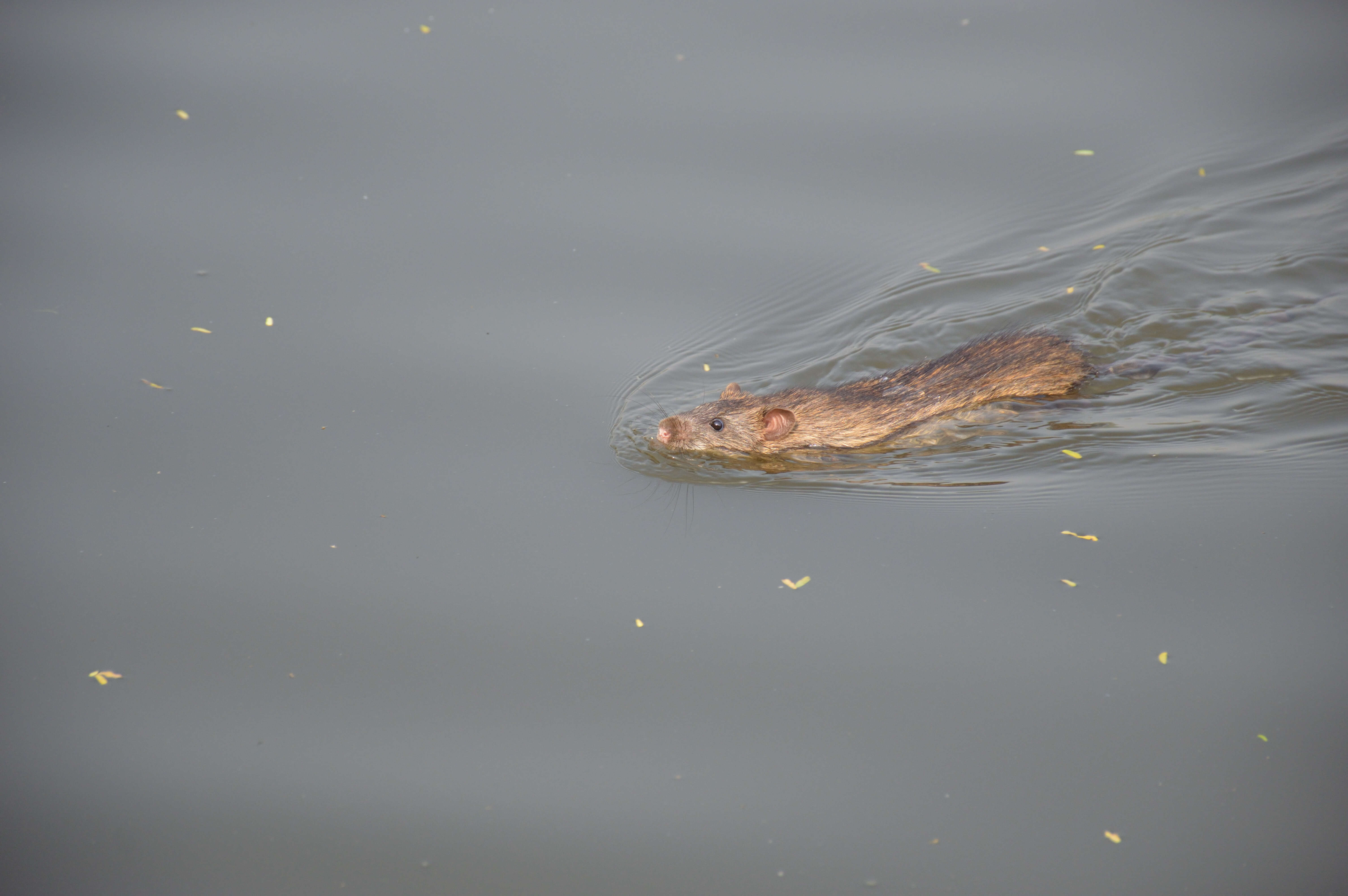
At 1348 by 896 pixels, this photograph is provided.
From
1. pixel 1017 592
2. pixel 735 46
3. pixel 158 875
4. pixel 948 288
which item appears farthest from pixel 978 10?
pixel 158 875

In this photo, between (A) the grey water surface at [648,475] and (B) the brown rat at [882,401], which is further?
(B) the brown rat at [882,401]

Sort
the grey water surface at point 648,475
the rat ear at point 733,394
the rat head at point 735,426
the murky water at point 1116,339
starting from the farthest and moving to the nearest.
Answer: the rat ear at point 733,394, the rat head at point 735,426, the murky water at point 1116,339, the grey water surface at point 648,475

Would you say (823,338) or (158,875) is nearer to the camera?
(158,875)

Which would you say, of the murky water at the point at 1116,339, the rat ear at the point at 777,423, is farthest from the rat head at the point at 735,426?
the murky water at the point at 1116,339

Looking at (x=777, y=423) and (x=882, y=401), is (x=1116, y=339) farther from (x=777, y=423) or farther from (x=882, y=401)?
(x=777, y=423)

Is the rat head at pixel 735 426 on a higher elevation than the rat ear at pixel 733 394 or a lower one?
lower

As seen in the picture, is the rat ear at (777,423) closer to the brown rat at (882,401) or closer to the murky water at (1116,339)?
the brown rat at (882,401)

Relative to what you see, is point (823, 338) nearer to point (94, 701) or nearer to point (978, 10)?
point (978, 10)
